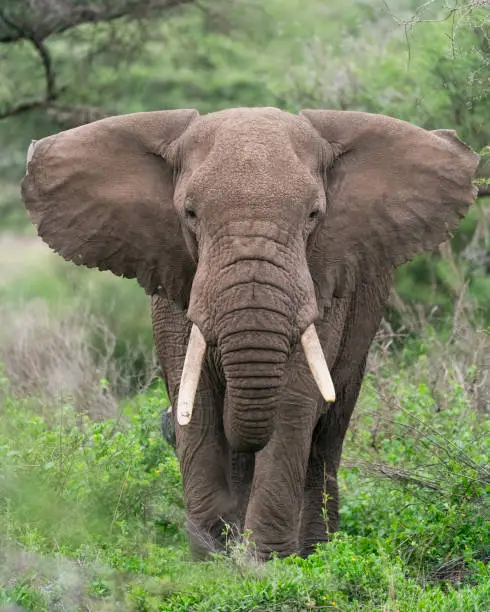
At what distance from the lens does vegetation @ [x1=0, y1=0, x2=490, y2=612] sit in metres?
5.36

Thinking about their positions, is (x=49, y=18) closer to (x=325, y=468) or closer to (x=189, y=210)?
(x=325, y=468)

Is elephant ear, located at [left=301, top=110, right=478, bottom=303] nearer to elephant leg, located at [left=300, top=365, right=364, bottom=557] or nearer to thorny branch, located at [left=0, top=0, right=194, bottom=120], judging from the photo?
elephant leg, located at [left=300, top=365, right=364, bottom=557]

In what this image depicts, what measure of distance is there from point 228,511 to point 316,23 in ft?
36.0

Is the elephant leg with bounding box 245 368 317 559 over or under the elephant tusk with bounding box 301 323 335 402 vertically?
under

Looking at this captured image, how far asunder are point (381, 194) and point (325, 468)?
1.80 metres

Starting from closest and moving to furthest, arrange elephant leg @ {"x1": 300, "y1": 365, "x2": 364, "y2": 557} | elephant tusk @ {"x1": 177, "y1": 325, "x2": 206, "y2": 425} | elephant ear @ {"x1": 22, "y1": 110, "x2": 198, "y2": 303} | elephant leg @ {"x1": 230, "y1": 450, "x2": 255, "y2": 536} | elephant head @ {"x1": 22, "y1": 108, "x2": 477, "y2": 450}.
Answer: elephant head @ {"x1": 22, "y1": 108, "x2": 477, "y2": 450}
elephant tusk @ {"x1": 177, "y1": 325, "x2": 206, "y2": 425}
elephant ear @ {"x1": 22, "y1": 110, "x2": 198, "y2": 303}
elephant leg @ {"x1": 230, "y1": 450, "x2": 255, "y2": 536}
elephant leg @ {"x1": 300, "y1": 365, "x2": 364, "y2": 557}

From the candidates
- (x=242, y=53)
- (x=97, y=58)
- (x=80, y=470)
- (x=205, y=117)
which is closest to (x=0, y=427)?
(x=80, y=470)

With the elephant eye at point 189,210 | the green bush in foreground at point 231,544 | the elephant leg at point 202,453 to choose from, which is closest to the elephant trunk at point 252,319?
the elephant eye at point 189,210

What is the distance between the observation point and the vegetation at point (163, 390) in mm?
5359

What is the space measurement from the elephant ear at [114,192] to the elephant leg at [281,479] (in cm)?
70

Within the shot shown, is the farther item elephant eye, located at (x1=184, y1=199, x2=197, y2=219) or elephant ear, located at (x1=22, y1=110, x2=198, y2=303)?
elephant ear, located at (x1=22, y1=110, x2=198, y2=303)

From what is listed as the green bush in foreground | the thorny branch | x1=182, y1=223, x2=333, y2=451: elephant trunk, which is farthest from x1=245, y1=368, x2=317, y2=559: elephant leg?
the thorny branch

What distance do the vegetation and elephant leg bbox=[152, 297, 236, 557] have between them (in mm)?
162

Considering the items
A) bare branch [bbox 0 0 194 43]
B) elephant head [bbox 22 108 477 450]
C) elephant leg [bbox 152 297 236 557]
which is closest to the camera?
elephant head [bbox 22 108 477 450]
